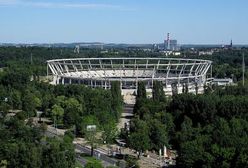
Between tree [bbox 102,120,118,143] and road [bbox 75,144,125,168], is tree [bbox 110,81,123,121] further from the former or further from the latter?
road [bbox 75,144,125,168]

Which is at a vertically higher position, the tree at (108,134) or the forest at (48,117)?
the forest at (48,117)

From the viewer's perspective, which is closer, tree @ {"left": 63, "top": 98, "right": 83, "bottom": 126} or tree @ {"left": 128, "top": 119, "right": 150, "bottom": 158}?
tree @ {"left": 128, "top": 119, "right": 150, "bottom": 158}

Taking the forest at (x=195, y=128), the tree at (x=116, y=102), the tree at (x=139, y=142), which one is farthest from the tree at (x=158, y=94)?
the tree at (x=139, y=142)

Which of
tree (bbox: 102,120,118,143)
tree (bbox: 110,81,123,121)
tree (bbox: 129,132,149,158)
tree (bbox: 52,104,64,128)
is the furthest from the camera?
tree (bbox: 110,81,123,121)

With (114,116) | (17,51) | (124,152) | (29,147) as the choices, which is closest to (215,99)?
(114,116)

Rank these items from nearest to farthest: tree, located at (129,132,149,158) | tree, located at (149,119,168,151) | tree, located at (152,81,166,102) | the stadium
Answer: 1. tree, located at (129,132,149,158)
2. tree, located at (149,119,168,151)
3. tree, located at (152,81,166,102)
4. the stadium

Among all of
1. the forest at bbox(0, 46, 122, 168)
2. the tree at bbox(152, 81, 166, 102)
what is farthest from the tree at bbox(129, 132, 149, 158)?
the tree at bbox(152, 81, 166, 102)

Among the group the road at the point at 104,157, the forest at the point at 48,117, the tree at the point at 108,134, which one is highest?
the forest at the point at 48,117

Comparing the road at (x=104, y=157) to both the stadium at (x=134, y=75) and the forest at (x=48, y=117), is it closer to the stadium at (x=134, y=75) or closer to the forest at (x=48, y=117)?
the forest at (x=48, y=117)

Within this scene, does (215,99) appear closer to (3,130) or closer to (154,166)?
(154,166)

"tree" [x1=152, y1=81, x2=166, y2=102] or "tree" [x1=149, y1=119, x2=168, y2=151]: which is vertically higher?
"tree" [x1=152, y1=81, x2=166, y2=102]

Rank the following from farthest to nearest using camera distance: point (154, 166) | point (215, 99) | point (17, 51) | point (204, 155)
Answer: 1. point (17, 51)
2. point (215, 99)
3. point (154, 166)
4. point (204, 155)
